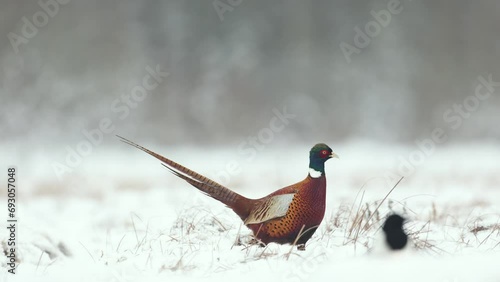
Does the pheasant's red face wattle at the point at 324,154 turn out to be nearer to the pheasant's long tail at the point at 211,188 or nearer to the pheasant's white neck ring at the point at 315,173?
the pheasant's white neck ring at the point at 315,173

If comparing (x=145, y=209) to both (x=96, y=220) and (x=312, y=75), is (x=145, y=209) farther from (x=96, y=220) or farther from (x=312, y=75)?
(x=312, y=75)

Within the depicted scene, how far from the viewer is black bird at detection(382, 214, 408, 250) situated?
2.37 m

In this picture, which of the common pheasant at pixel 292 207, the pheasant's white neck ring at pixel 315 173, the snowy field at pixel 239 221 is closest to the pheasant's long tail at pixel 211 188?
the common pheasant at pixel 292 207

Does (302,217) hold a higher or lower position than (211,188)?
lower

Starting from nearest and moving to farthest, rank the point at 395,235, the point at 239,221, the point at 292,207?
the point at 395,235 < the point at 292,207 < the point at 239,221

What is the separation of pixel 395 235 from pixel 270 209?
49 cm

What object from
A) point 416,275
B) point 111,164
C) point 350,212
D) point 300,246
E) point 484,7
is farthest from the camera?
point 484,7

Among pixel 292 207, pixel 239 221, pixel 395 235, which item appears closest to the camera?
pixel 395 235

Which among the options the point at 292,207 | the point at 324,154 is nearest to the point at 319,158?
the point at 324,154

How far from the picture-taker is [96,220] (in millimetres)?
3115

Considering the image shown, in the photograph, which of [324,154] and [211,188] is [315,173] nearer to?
[324,154]

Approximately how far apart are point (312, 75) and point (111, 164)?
1.22 meters

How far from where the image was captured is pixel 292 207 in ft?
8.21

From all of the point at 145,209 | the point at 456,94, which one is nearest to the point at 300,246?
the point at 145,209
